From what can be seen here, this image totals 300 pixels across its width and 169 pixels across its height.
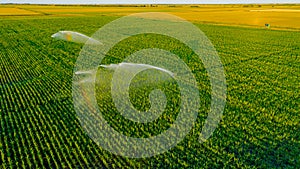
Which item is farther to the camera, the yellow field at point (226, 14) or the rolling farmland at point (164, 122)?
the yellow field at point (226, 14)

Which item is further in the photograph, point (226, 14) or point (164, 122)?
point (226, 14)

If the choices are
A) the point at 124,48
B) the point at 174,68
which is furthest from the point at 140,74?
the point at 124,48

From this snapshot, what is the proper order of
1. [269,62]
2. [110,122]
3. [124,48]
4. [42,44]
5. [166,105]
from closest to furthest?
[110,122]
[166,105]
[269,62]
[124,48]
[42,44]

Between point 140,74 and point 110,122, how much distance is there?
6.89 meters

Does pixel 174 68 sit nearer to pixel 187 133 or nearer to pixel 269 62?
pixel 269 62

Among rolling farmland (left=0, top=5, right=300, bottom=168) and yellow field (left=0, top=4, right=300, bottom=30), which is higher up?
yellow field (left=0, top=4, right=300, bottom=30)

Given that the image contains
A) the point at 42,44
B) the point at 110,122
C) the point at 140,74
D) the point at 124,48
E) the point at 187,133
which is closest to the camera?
the point at 187,133

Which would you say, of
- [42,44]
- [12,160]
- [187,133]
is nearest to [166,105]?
[187,133]

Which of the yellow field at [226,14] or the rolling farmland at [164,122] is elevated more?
the yellow field at [226,14]

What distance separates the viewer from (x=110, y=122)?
11.8 metres

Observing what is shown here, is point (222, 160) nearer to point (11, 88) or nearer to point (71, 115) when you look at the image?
point (71, 115)

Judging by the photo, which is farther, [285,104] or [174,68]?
[174,68]

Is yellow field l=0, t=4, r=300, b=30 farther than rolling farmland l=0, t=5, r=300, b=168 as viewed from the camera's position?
Yes

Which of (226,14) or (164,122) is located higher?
(226,14)
